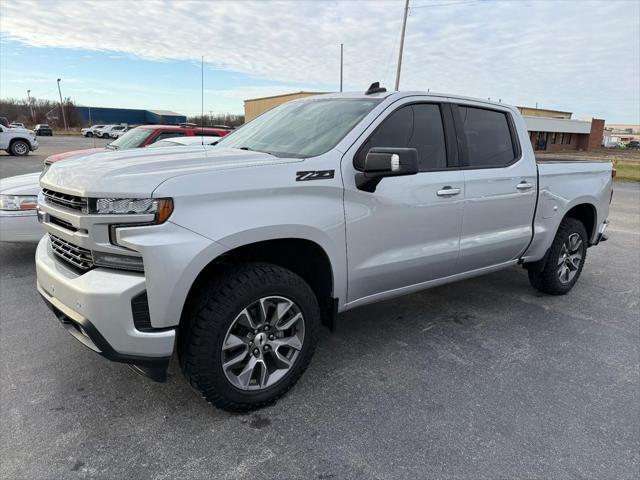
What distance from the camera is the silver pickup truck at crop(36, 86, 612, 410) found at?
2.35 m

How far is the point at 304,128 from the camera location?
3.49m

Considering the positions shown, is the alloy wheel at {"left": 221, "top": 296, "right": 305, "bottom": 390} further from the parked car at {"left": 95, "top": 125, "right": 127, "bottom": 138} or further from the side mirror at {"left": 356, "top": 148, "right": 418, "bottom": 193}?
the parked car at {"left": 95, "top": 125, "right": 127, "bottom": 138}

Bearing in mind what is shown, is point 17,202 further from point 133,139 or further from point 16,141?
point 16,141

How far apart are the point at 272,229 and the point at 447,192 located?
4.97 feet

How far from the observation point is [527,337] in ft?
13.1

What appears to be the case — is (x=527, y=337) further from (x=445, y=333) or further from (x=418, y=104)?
(x=418, y=104)

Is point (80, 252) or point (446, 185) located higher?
point (446, 185)

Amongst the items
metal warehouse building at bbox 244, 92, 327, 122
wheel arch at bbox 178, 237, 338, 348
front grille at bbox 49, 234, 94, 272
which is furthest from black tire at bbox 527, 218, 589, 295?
metal warehouse building at bbox 244, 92, 327, 122

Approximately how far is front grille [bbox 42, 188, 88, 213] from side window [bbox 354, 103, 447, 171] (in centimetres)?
173

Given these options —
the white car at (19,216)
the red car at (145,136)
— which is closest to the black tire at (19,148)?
the red car at (145,136)

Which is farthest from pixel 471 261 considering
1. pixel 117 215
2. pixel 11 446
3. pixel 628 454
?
pixel 11 446

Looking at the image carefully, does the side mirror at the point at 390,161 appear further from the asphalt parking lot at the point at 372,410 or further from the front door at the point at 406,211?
the asphalt parking lot at the point at 372,410

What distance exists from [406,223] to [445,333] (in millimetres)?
1221

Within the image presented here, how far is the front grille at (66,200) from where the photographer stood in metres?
2.44
